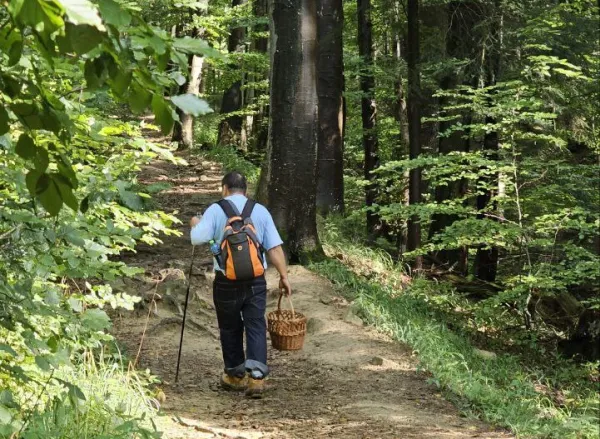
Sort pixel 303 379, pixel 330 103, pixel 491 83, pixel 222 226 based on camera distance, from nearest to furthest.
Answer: pixel 222 226, pixel 303 379, pixel 491 83, pixel 330 103

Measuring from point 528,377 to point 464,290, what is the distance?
11.7ft

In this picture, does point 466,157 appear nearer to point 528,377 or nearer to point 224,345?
point 528,377

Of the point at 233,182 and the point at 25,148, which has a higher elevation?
the point at 233,182

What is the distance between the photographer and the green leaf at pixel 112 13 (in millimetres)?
1595

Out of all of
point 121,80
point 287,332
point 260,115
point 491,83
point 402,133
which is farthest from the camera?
point 260,115

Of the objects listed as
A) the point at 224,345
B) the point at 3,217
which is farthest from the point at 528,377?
the point at 3,217

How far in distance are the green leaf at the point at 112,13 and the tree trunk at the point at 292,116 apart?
9222 mm

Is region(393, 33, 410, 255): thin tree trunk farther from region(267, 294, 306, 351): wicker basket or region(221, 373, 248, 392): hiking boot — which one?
region(221, 373, 248, 392): hiking boot

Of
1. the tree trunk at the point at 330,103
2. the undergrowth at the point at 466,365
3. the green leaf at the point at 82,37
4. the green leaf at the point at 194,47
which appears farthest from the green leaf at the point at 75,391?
the tree trunk at the point at 330,103

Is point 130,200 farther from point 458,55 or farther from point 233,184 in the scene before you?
point 458,55

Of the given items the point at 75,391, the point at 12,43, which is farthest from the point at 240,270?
the point at 12,43

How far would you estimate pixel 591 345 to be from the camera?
11.5m

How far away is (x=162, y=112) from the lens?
184 cm

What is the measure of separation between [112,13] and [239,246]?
496cm
